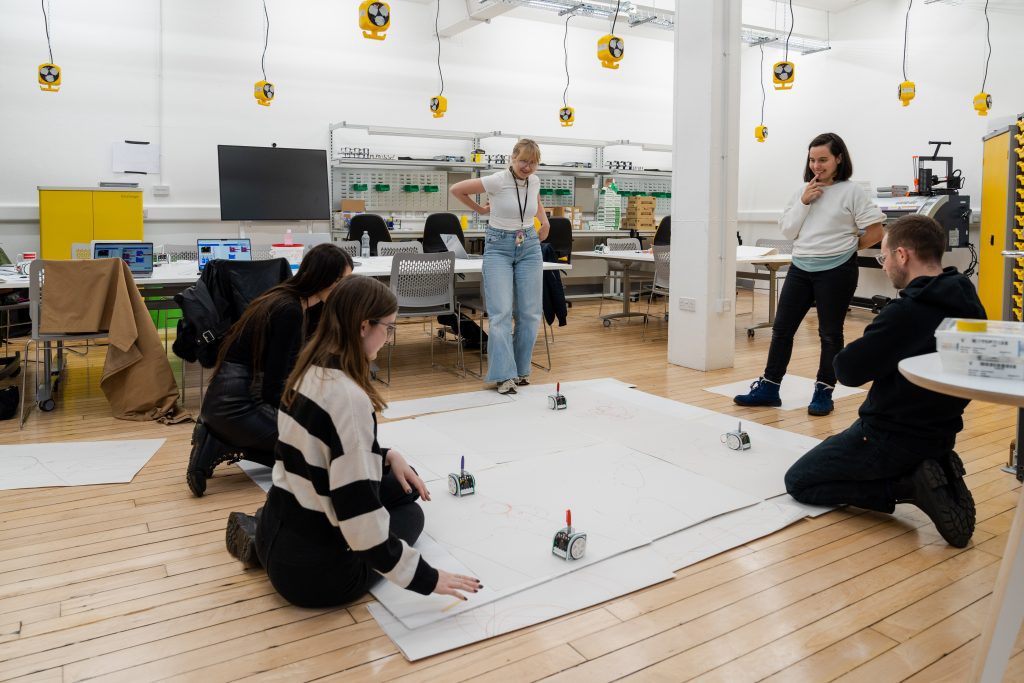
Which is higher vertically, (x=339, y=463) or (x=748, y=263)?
(x=748, y=263)

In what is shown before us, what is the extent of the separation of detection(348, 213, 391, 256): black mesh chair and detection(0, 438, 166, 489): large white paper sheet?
348cm

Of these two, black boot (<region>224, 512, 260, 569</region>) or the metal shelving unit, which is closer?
black boot (<region>224, 512, 260, 569</region>)

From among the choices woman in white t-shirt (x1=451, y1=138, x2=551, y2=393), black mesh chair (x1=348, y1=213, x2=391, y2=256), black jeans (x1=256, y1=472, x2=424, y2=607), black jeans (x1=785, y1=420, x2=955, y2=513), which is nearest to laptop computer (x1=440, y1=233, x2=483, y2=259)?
black mesh chair (x1=348, y1=213, x2=391, y2=256)

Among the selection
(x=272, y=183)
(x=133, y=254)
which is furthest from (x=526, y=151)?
(x=272, y=183)

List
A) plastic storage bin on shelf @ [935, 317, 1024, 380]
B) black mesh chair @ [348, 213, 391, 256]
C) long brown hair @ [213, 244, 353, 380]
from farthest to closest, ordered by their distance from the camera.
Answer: black mesh chair @ [348, 213, 391, 256], long brown hair @ [213, 244, 353, 380], plastic storage bin on shelf @ [935, 317, 1024, 380]

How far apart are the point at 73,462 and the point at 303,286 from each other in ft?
5.23

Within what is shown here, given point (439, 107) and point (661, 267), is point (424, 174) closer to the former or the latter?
point (439, 107)

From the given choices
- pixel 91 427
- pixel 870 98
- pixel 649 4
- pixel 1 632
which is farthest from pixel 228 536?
pixel 870 98

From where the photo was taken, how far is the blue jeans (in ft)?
15.4

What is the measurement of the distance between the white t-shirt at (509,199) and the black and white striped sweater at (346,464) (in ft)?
9.43

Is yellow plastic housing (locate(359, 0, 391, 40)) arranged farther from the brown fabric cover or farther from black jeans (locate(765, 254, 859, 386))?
black jeans (locate(765, 254, 859, 386))

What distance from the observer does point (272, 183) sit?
784 centimetres

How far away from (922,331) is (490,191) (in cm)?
271

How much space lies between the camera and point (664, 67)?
10.8m
